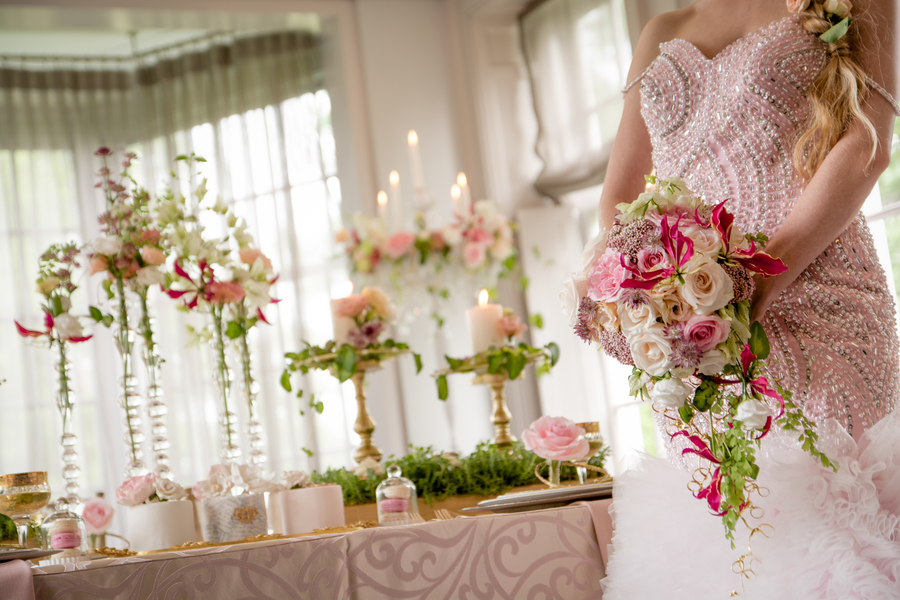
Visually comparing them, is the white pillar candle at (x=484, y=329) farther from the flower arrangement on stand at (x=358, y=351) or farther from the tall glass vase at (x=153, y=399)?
the tall glass vase at (x=153, y=399)

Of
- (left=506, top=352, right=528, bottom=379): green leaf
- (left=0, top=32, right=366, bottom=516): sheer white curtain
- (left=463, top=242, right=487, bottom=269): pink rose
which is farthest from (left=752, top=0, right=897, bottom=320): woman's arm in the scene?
(left=0, top=32, right=366, bottom=516): sheer white curtain

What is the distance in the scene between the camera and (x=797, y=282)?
1.35 metres

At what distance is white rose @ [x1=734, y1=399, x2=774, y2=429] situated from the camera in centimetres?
108

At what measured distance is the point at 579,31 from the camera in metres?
3.94

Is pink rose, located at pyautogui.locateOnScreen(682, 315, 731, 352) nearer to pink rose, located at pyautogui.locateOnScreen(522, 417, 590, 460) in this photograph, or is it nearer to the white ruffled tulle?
the white ruffled tulle

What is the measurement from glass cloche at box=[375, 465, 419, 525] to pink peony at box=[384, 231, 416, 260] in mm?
1950

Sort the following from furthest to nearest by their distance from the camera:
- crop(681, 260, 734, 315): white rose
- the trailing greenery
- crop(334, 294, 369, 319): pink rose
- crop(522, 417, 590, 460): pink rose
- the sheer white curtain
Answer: the sheer white curtain
crop(334, 294, 369, 319): pink rose
the trailing greenery
crop(522, 417, 590, 460): pink rose
crop(681, 260, 734, 315): white rose

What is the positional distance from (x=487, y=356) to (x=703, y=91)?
983 millimetres

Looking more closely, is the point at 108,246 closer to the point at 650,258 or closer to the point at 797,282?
the point at 650,258

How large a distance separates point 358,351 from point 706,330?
4.23ft

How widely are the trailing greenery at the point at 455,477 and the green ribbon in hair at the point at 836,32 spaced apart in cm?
103

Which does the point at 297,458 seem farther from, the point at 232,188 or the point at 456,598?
the point at 456,598

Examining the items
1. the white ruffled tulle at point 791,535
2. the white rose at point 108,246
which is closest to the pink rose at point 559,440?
the white ruffled tulle at point 791,535

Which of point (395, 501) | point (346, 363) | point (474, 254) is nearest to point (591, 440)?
point (395, 501)
